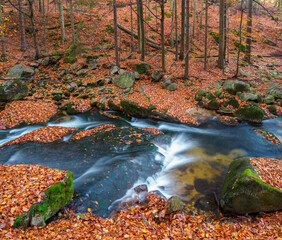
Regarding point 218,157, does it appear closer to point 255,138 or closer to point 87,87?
point 255,138

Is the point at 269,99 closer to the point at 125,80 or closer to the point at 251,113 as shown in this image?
the point at 251,113

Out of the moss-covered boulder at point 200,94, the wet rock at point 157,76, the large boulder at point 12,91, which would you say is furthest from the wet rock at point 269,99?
the large boulder at point 12,91

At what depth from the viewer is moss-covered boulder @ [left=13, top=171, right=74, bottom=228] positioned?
4.21m

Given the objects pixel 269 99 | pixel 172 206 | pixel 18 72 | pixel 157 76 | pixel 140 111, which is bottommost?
pixel 172 206

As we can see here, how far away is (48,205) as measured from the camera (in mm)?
4566

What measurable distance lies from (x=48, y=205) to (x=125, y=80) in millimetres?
11749

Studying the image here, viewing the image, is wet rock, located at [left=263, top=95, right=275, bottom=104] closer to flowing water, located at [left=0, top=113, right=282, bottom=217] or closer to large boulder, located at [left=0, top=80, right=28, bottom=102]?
flowing water, located at [left=0, top=113, right=282, bottom=217]

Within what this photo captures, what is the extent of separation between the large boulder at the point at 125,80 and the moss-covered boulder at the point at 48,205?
416 inches

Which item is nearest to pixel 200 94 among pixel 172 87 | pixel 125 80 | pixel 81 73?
pixel 172 87

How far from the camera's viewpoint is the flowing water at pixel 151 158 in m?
6.17

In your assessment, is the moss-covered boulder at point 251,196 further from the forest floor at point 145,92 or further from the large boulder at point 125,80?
the large boulder at point 125,80

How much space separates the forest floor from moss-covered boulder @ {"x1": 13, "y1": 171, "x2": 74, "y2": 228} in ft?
0.57

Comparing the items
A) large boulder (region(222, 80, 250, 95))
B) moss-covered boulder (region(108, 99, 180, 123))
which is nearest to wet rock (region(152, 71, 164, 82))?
moss-covered boulder (region(108, 99, 180, 123))

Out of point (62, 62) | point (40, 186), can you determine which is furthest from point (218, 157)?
point (62, 62)
